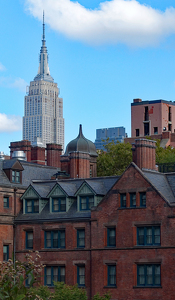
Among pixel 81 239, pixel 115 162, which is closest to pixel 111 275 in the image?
pixel 81 239

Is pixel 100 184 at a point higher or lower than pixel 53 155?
lower

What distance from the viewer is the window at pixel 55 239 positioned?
6856cm

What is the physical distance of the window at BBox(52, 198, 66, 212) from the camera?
69.8 metres

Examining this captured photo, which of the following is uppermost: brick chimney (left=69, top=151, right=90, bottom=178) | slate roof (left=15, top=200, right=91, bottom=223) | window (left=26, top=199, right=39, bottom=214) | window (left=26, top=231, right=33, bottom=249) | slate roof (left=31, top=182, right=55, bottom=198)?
brick chimney (left=69, top=151, right=90, bottom=178)

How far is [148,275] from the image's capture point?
206 feet

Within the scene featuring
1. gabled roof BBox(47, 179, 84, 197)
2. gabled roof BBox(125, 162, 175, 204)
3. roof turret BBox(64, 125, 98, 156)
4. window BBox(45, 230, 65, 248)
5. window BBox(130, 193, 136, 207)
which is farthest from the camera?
roof turret BBox(64, 125, 98, 156)

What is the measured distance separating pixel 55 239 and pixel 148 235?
10.4m

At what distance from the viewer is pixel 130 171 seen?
65188 millimetres

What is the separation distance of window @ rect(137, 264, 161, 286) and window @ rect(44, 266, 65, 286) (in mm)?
8422

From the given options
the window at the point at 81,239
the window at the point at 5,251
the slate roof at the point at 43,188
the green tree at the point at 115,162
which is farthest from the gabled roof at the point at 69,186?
the green tree at the point at 115,162

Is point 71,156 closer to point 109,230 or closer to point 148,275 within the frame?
point 109,230

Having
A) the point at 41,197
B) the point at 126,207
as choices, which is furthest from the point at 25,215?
the point at 126,207

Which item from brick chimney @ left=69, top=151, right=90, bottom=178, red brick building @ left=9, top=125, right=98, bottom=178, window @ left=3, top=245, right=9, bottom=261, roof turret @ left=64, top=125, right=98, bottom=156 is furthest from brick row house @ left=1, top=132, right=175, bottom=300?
roof turret @ left=64, top=125, right=98, bottom=156

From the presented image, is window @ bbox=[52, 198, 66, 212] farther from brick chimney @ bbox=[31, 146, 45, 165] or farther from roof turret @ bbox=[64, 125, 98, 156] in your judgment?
brick chimney @ bbox=[31, 146, 45, 165]
